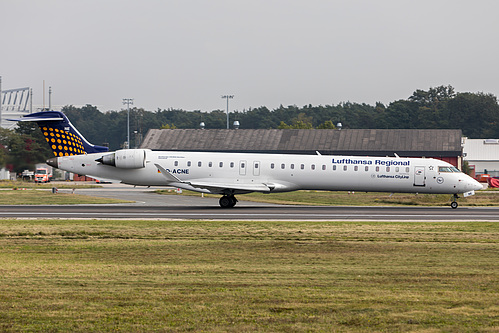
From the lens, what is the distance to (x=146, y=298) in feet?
38.5

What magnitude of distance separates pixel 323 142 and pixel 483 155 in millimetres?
31846

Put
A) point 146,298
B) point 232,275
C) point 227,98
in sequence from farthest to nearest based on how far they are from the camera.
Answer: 1. point 227,98
2. point 232,275
3. point 146,298

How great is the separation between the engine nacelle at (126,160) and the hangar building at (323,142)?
36.3 m

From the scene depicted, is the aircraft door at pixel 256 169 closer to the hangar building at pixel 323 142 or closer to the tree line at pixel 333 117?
the hangar building at pixel 323 142

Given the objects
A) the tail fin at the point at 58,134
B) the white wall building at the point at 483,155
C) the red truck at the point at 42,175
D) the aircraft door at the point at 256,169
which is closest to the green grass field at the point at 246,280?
the aircraft door at the point at 256,169

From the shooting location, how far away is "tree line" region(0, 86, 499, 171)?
129m

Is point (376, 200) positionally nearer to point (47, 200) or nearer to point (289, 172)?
point (289, 172)

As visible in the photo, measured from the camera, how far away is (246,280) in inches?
536

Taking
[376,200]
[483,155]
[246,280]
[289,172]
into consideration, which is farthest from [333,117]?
[246,280]

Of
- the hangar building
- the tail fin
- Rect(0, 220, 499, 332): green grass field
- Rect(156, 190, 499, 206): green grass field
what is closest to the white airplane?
the tail fin

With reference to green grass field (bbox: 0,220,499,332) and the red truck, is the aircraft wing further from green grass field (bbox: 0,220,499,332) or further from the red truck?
the red truck

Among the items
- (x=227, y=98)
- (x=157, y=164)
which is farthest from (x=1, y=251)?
(x=227, y=98)

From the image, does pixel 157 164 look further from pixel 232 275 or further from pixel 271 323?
pixel 271 323

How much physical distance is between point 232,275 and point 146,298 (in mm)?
2935
